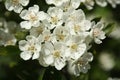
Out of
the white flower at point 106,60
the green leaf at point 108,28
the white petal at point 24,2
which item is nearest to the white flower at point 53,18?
the white petal at point 24,2

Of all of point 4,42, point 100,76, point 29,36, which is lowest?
point 100,76

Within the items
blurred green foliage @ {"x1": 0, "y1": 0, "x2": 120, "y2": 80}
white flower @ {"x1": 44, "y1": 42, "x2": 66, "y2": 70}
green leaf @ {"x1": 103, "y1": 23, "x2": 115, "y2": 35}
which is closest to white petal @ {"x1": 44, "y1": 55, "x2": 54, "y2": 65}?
white flower @ {"x1": 44, "y1": 42, "x2": 66, "y2": 70}

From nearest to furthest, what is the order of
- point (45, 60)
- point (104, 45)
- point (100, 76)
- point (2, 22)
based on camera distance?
point (45, 60), point (2, 22), point (100, 76), point (104, 45)

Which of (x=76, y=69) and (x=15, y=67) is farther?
(x=15, y=67)

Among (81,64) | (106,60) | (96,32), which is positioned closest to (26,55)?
(81,64)

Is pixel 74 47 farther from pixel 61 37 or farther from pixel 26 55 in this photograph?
pixel 26 55

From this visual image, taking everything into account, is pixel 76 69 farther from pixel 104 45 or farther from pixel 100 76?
pixel 104 45

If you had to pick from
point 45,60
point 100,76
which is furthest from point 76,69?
point 100,76

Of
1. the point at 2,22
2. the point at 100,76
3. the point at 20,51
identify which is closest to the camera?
the point at 20,51
